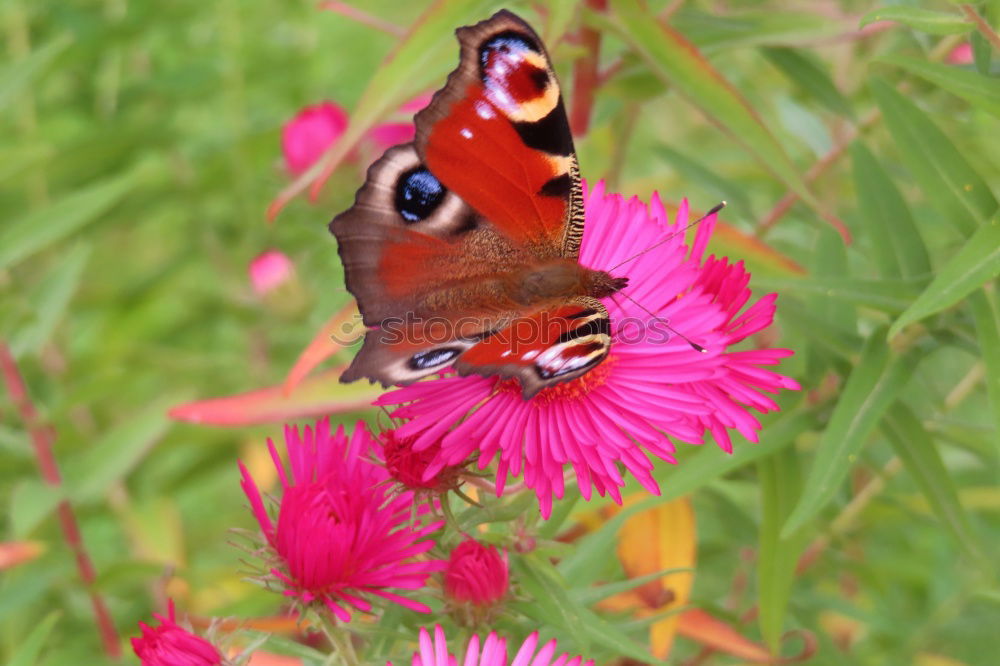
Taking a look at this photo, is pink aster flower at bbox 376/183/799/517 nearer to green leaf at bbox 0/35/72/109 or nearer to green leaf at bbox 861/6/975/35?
green leaf at bbox 861/6/975/35

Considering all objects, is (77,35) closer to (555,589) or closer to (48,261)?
(48,261)

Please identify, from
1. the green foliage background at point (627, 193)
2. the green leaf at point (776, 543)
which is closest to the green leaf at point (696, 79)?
the green foliage background at point (627, 193)

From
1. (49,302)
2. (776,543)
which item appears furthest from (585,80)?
(49,302)

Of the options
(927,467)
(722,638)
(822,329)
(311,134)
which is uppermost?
(311,134)

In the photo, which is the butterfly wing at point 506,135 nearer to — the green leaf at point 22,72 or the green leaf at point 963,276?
the green leaf at point 963,276

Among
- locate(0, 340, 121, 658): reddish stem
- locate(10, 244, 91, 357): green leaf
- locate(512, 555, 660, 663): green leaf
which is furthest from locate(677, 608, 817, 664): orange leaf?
locate(10, 244, 91, 357): green leaf

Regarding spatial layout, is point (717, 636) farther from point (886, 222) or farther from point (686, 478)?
point (886, 222)
